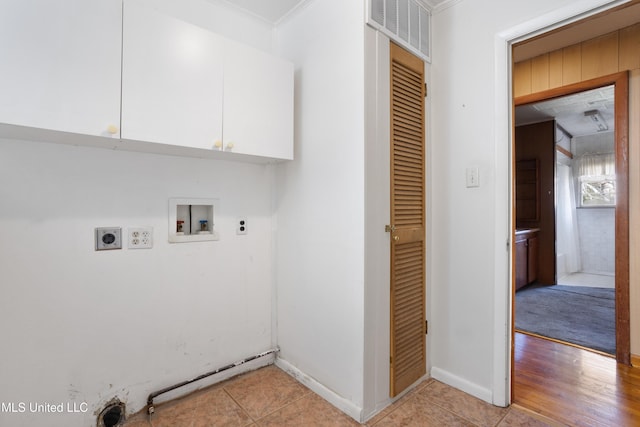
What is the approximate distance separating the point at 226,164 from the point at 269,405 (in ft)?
4.78

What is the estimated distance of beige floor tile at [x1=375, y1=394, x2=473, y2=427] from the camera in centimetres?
158

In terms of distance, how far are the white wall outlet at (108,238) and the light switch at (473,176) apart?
196 cm

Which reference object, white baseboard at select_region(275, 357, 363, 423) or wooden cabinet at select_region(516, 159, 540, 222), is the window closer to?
wooden cabinet at select_region(516, 159, 540, 222)

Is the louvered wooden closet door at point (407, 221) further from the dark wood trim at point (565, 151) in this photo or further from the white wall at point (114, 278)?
the dark wood trim at point (565, 151)

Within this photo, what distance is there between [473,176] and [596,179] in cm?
547

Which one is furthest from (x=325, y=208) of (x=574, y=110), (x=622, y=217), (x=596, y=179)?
(x=596, y=179)

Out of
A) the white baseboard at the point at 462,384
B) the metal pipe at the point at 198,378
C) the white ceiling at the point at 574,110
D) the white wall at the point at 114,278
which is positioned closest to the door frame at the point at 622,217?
the white ceiling at the point at 574,110

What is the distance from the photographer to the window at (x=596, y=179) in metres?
5.30

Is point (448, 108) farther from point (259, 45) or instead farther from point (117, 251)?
point (117, 251)

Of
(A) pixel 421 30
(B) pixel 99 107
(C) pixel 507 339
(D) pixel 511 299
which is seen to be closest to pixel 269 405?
(C) pixel 507 339

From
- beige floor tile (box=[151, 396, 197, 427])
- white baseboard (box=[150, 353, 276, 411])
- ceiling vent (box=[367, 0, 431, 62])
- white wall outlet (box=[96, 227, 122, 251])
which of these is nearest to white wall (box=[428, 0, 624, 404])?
ceiling vent (box=[367, 0, 431, 62])

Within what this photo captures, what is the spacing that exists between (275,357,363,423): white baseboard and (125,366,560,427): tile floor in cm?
3

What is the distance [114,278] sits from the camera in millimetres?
1586

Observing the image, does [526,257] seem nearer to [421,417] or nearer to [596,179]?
[596,179]
